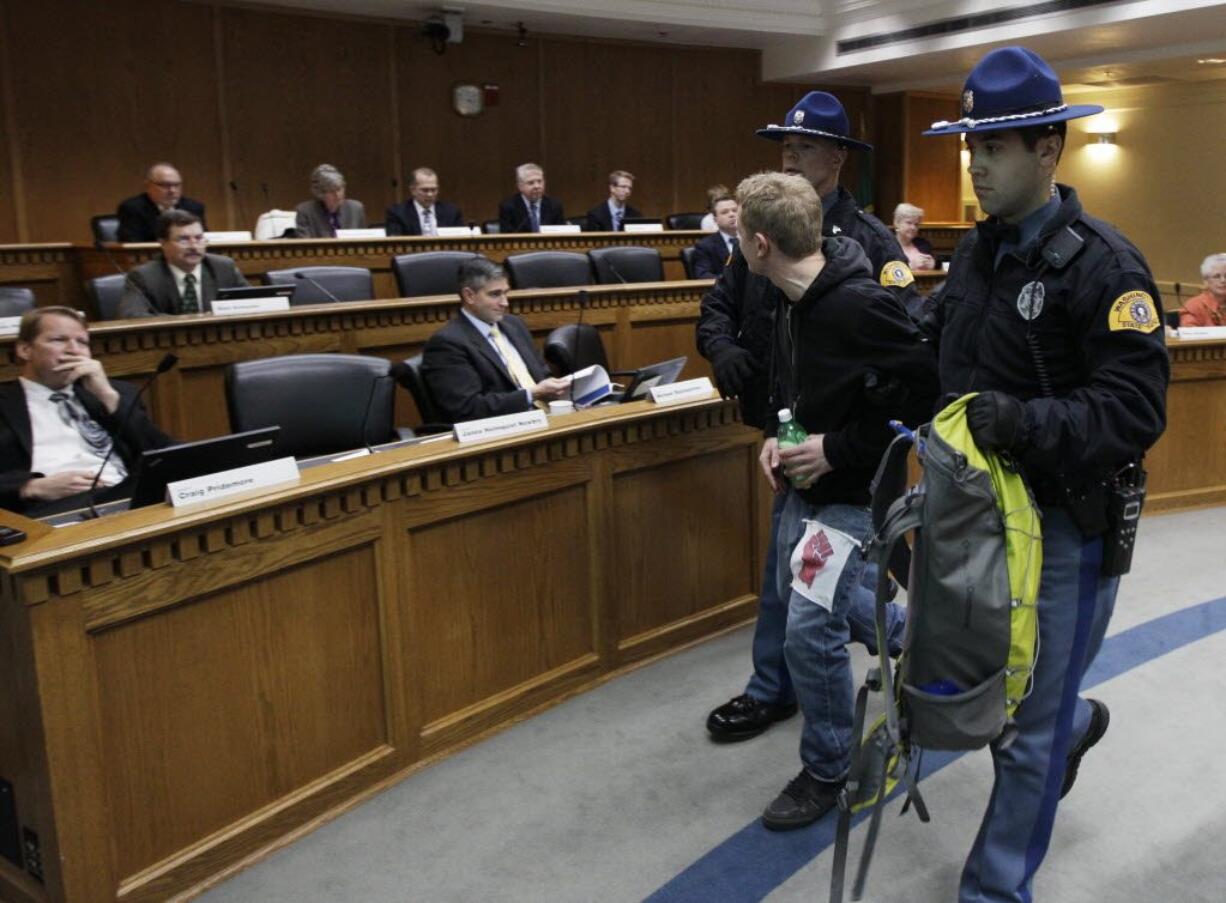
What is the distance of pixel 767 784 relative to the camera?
2.45 meters

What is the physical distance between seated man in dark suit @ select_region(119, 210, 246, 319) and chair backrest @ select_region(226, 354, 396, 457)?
5.09ft

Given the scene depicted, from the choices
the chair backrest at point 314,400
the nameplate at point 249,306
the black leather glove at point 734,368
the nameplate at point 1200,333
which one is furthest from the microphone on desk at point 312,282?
the nameplate at point 1200,333

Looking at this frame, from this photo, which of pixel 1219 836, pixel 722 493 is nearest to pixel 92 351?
pixel 722 493

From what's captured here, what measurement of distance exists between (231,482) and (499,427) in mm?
711

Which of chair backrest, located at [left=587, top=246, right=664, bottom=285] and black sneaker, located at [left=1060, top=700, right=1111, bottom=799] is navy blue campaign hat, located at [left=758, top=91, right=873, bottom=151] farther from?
chair backrest, located at [left=587, top=246, right=664, bottom=285]

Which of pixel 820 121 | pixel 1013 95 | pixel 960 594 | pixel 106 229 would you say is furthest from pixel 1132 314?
pixel 106 229

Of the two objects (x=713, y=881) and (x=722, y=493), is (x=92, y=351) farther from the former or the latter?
(x=713, y=881)

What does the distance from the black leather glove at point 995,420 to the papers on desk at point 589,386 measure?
1.67m

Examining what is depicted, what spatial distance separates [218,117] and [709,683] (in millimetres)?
6998

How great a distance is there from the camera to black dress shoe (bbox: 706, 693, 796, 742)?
2.63 metres

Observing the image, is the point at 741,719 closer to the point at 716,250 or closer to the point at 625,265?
the point at 625,265

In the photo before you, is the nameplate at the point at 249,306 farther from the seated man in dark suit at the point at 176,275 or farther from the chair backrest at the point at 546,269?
the chair backrest at the point at 546,269

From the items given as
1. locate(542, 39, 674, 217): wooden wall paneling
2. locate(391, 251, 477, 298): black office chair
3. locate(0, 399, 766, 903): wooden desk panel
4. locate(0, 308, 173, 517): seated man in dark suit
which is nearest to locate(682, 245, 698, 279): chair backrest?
locate(391, 251, 477, 298): black office chair

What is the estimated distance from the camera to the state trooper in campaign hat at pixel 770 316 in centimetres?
251
